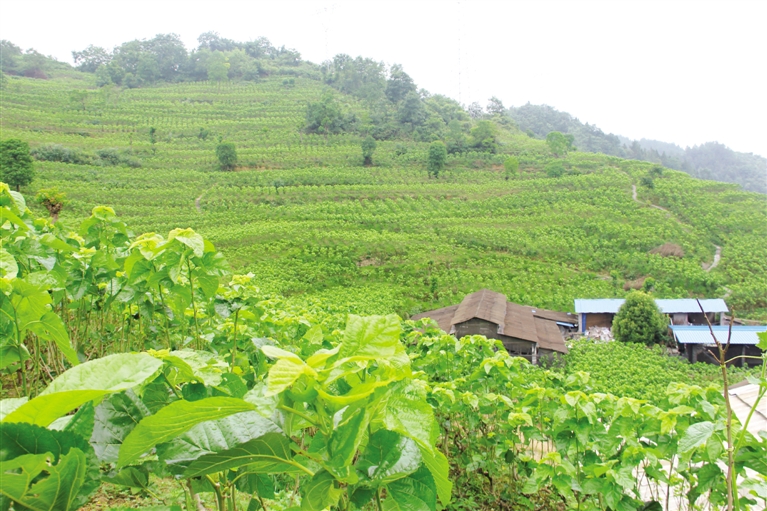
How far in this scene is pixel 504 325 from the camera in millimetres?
13234

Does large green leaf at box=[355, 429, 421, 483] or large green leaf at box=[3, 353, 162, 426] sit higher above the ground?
large green leaf at box=[3, 353, 162, 426]

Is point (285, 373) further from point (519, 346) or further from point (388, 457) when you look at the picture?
point (519, 346)

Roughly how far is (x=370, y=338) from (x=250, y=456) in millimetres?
210

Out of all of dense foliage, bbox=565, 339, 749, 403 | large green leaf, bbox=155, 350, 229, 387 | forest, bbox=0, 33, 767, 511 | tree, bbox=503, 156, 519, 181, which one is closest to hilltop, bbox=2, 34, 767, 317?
forest, bbox=0, 33, 767, 511

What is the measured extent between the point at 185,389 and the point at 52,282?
4.09 feet

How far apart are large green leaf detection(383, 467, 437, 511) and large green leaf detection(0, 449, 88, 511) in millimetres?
360

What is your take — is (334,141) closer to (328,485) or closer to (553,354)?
(553,354)

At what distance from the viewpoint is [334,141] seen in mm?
38688

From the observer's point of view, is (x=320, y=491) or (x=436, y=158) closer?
(x=320, y=491)

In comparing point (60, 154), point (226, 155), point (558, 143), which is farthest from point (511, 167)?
point (60, 154)

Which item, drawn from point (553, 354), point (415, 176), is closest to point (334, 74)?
point (415, 176)

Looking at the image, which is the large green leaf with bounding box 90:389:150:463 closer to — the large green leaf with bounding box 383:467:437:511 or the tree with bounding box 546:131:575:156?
the large green leaf with bounding box 383:467:437:511

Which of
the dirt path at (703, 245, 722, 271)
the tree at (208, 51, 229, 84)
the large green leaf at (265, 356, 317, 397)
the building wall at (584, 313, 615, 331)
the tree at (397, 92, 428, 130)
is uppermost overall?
the tree at (208, 51, 229, 84)

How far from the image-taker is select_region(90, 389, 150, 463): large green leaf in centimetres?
66
